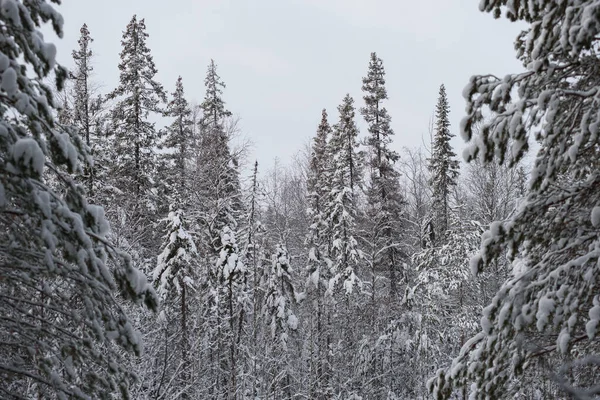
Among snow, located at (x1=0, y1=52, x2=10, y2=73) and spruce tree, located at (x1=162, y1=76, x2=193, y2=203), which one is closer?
snow, located at (x1=0, y1=52, x2=10, y2=73)

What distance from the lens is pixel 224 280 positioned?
17875 mm

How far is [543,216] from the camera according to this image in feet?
15.3

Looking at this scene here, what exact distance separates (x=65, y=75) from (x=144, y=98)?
20681 millimetres

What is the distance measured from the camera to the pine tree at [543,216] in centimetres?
400

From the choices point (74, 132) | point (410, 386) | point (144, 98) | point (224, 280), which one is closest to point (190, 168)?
point (144, 98)

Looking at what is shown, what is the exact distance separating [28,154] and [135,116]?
2163cm

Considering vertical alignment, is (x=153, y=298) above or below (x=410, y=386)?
above

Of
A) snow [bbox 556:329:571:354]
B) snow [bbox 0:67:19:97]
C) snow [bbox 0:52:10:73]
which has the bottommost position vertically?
snow [bbox 556:329:571:354]

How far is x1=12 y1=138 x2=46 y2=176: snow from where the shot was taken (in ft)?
10.3

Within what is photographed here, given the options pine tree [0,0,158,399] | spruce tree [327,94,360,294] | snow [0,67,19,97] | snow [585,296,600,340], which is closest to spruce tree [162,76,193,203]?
spruce tree [327,94,360,294]

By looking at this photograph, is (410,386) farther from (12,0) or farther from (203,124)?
(12,0)

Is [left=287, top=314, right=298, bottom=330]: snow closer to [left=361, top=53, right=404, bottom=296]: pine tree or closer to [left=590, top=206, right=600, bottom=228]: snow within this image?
[left=361, top=53, right=404, bottom=296]: pine tree

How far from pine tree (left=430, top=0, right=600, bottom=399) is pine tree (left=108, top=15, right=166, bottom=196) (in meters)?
20.7

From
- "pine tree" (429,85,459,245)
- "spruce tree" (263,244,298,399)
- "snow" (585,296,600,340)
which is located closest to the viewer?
"snow" (585,296,600,340)
